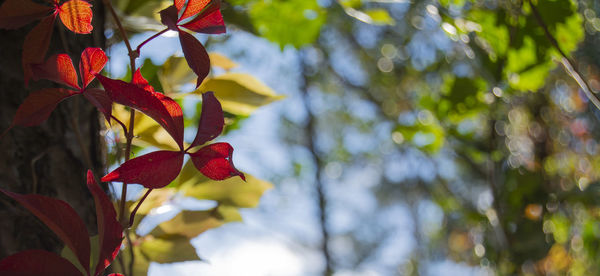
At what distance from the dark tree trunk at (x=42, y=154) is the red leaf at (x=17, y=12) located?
74 millimetres

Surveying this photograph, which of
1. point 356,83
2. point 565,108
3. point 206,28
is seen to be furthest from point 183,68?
point 356,83

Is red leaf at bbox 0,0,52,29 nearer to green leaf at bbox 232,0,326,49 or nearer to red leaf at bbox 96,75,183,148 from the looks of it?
red leaf at bbox 96,75,183,148

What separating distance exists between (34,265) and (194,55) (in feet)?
0.31

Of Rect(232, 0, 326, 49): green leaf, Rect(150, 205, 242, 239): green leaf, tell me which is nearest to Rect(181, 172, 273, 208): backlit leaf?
Rect(150, 205, 242, 239): green leaf

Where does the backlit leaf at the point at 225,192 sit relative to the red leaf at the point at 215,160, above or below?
below

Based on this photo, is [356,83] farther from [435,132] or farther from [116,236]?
[116,236]

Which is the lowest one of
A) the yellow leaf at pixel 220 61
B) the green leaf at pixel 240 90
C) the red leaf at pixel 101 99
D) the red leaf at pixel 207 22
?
the green leaf at pixel 240 90

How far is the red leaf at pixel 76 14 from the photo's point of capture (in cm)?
21

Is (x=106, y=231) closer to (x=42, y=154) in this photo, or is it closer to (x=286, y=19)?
(x=42, y=154)

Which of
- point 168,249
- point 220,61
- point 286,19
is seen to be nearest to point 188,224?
point 168,249

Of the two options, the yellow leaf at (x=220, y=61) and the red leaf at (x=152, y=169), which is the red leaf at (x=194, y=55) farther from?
the yellow leaf at (x=220, y=61)

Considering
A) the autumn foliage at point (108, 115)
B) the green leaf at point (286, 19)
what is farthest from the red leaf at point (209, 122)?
the green leaf at point (286, 19)

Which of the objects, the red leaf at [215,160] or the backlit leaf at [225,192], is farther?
the backlit leaf at [225,192]

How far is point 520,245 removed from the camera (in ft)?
1.88
